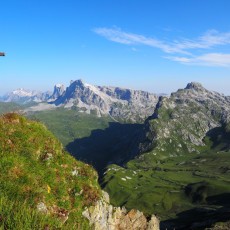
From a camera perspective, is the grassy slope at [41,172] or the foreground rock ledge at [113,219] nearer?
the grassy slope at [41,172]

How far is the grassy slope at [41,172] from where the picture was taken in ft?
106

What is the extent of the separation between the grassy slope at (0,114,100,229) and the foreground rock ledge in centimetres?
138

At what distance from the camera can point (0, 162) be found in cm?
3344

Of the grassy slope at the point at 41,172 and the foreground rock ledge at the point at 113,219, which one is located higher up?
the grassy slope at the point at 41,172

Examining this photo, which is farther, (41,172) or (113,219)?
(113,219)

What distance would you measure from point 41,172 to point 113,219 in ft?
51.9

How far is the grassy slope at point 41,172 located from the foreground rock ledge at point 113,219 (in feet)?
4.51

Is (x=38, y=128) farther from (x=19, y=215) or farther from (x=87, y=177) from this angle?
(x=19, y=215)

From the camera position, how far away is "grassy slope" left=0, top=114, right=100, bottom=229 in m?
32.2

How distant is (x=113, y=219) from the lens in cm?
4734

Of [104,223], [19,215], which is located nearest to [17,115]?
[104,223]

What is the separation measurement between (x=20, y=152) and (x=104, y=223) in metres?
A: 15.2

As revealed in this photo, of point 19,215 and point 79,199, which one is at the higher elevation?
point 19,215

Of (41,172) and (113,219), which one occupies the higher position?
(41,172)
